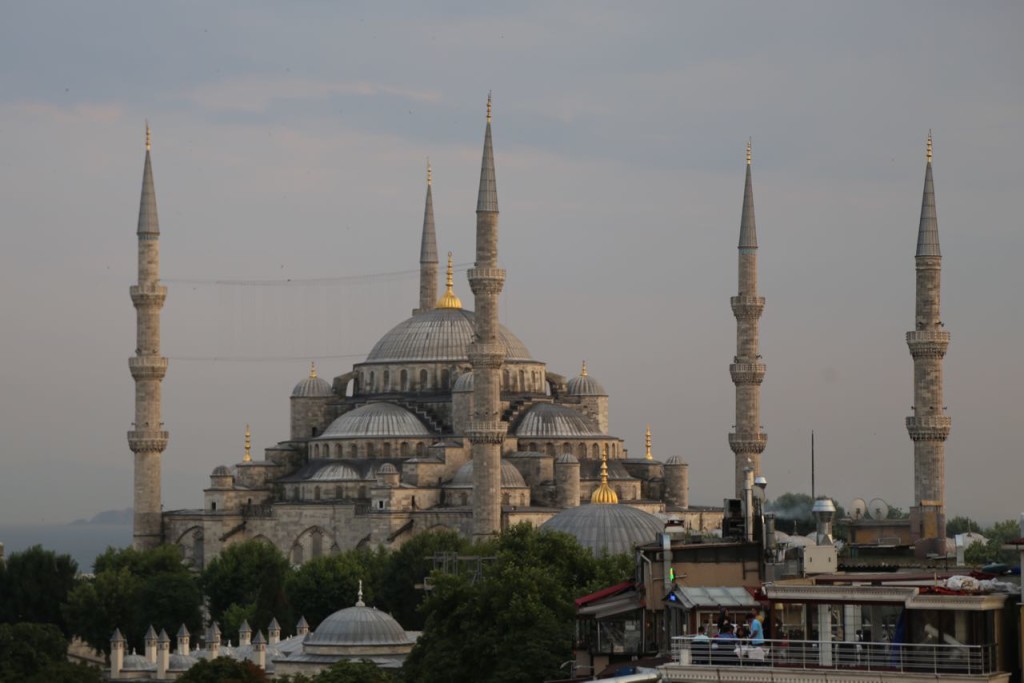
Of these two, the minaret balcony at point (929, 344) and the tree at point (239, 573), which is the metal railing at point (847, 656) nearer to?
the minaret balcony at point (929, 344)

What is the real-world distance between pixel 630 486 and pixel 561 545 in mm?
33176

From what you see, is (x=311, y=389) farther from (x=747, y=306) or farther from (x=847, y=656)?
(x=847, y=656)

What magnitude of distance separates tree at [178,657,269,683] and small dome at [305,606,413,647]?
20.7ft

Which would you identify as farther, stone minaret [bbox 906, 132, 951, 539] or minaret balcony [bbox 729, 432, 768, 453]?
minaret balcony [bbox 729, 432, 768, 453]

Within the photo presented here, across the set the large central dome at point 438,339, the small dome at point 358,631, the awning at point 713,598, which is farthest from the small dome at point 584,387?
the awning at point 713,598

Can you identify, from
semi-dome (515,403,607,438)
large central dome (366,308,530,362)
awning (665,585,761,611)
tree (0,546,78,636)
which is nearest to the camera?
awning (665,585,761,611)

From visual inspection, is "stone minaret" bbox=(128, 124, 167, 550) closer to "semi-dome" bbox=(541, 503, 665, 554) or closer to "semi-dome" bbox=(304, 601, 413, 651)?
"semi-dome" bbox=(541, 503, 665, 554)

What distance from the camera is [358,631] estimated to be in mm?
65500

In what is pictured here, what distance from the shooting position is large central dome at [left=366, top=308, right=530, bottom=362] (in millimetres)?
102125

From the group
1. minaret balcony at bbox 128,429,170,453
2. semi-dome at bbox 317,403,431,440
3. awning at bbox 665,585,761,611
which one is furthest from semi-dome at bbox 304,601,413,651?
awning at bbox 665,585,761,611

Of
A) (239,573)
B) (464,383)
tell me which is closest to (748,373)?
(464,383)

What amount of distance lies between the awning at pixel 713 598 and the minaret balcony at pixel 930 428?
5262cm

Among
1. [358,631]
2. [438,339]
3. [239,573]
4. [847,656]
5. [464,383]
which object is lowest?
[847,656]

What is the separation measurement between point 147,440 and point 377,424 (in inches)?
427
